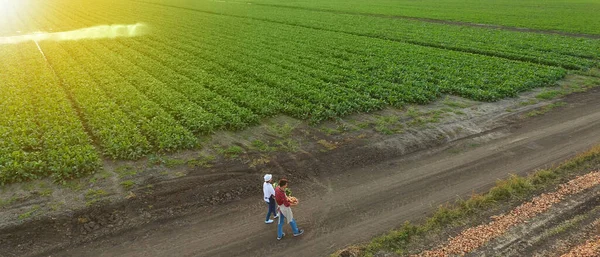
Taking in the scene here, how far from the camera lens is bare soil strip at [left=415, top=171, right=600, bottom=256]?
10.9 meters

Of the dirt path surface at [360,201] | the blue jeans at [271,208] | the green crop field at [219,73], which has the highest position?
the green crop field at [219,73]

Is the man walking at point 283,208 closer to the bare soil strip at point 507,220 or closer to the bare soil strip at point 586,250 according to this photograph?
the bare soil strip at point 507,220

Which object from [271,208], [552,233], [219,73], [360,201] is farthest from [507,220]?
[219,73]

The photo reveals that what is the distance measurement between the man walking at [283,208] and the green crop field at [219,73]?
22.3 ft

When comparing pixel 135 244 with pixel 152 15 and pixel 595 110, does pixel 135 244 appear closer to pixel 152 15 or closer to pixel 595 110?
pixel 595 110

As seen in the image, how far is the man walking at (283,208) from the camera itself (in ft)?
36.5

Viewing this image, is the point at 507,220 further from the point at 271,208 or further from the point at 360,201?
the point at 271,208

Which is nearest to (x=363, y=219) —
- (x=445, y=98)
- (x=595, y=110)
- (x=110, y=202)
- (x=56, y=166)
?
(x=110, y=202)

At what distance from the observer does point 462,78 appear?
25969mm

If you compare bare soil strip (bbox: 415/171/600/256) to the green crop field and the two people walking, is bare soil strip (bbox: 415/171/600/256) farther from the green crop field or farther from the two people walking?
the green crop field

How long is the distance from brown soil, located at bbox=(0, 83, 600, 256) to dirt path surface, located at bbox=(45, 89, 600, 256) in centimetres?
3

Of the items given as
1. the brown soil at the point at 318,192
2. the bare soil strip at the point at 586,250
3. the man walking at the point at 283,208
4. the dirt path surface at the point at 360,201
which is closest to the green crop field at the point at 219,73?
the brown soil at the point at 318,192

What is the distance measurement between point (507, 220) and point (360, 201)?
4258 mm

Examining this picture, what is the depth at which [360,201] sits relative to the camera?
1350 centimetres
